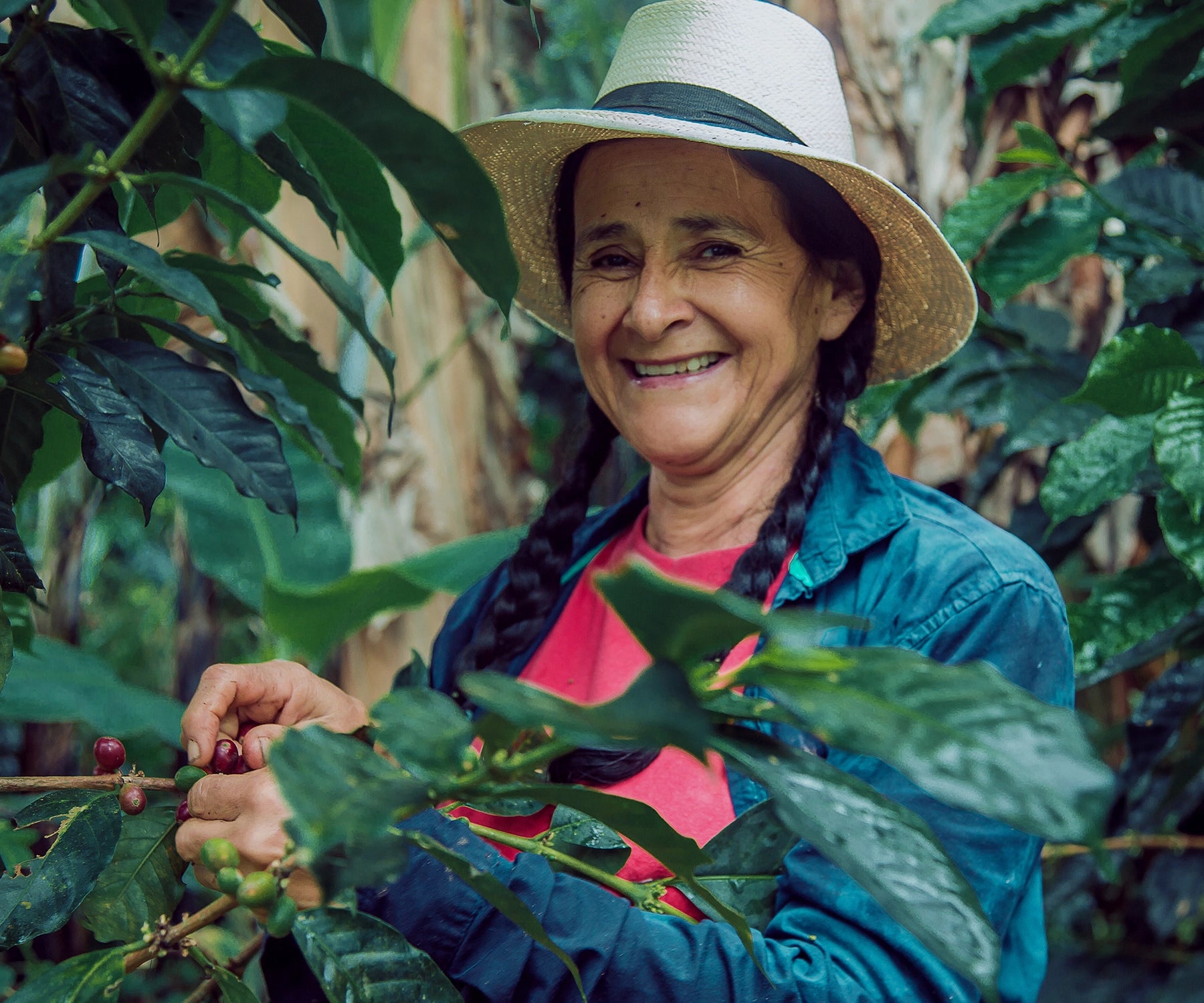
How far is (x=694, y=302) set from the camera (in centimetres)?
125

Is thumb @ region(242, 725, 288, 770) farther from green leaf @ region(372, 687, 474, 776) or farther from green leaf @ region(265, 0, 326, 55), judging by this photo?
green leaf @ region(265, 0, 326, 55)

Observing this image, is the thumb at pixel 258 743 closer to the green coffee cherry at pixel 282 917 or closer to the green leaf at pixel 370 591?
the green coffee cherry at pixel 282 917

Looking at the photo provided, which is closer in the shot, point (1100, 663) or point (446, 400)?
point (1100, 663)

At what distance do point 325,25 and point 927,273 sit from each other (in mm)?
806

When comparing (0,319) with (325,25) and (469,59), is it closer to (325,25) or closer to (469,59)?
(325,25)

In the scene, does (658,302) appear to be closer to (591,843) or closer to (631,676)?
(631,676)

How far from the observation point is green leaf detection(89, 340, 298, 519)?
774 millimetres

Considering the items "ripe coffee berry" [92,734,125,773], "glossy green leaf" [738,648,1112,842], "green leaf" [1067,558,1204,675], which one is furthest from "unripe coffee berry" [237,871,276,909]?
"green leaf" [1067,558,1204,675]

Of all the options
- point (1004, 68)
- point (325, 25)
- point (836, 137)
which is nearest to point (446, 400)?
point (1004, 68)

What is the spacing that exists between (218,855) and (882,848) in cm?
42

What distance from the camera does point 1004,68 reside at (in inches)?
67.7

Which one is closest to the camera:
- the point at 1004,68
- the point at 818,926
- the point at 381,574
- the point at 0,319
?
the point at 0,319

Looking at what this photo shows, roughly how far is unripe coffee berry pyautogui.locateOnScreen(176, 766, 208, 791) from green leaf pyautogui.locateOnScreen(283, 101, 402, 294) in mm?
372

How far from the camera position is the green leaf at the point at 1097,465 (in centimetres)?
130
